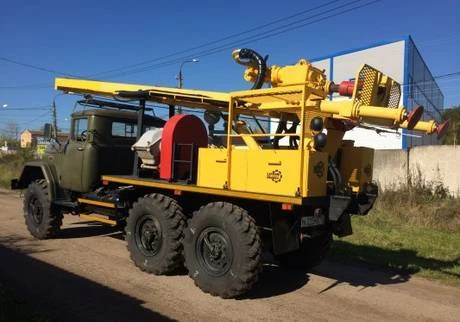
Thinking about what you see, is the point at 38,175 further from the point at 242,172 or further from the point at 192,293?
the point at 242,172

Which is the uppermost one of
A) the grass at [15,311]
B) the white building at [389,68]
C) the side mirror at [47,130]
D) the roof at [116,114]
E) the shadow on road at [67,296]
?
the white building at [389,68]

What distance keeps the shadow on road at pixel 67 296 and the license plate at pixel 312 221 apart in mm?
2159

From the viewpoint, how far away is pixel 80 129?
10391mm

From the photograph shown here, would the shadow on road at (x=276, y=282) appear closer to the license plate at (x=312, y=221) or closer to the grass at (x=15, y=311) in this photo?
the license plate at (x=312, y=221)

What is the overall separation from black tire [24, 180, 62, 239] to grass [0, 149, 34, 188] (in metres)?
16.2

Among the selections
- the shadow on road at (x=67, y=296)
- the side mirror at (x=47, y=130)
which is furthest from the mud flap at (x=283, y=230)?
the side mirror at (x=47, y=130)

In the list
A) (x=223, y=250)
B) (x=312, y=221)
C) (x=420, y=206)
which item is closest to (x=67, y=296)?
(x=223, y=250)

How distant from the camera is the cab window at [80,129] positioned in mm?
10258

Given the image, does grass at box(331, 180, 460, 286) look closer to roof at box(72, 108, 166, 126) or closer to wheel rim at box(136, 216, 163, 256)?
wheel rim at box(136, 216, 163, 256)

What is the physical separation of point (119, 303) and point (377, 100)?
165 inches

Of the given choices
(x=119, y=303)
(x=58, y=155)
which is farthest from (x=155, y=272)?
(x=58, y=155)

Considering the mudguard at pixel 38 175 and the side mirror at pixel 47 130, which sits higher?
the side mirror at pixel 47 130

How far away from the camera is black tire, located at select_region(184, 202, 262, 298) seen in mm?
6766

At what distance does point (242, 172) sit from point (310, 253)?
2.32m
